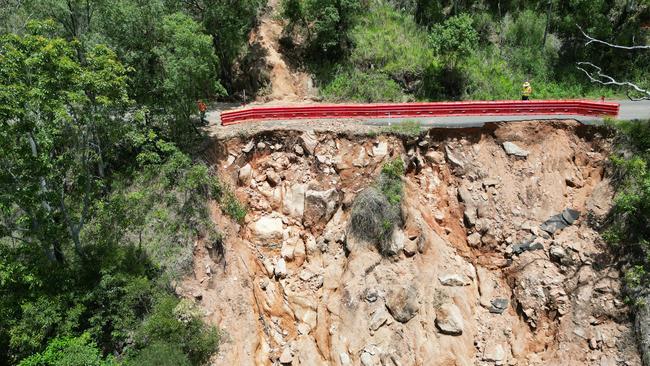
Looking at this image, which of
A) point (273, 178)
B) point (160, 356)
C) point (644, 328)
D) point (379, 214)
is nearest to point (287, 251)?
point (273, 178)

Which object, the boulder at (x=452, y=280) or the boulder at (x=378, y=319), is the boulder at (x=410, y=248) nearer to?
the boulder at (x=452, y=280)

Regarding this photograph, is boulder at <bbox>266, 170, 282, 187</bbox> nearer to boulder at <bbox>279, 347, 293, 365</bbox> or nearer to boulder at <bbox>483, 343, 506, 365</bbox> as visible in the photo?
boulder at <bbox>279, 347, 293, 365</bbox>

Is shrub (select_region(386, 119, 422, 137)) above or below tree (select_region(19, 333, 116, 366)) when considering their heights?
above

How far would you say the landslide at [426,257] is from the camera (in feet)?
58.2

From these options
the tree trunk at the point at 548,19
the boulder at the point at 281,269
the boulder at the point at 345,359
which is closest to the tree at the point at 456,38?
the tree trunk at the point at 548,19

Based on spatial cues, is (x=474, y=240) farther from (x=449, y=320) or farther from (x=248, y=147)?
(x=248, y=147)

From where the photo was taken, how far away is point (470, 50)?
26.0m

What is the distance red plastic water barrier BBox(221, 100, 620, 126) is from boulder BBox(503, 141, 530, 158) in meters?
1.85

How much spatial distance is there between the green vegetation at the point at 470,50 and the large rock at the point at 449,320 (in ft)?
42.4

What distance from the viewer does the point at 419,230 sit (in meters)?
19.9

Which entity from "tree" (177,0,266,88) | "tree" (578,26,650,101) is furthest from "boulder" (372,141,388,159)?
"tree" (177,0,266,88)

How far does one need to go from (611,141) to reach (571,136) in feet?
5.27

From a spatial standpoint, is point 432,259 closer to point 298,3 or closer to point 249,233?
point 249,233

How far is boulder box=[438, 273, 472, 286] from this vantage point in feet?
62.4
